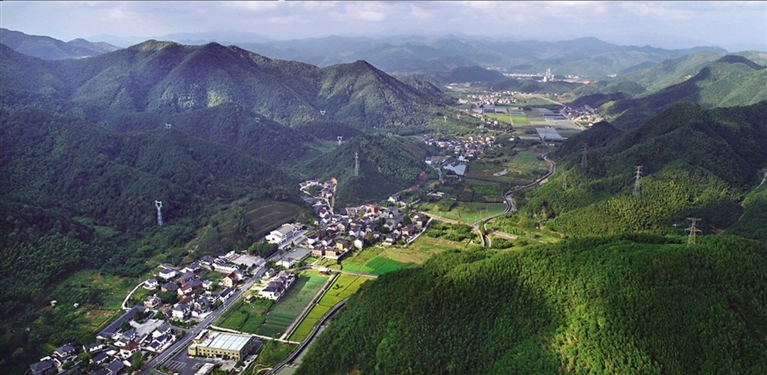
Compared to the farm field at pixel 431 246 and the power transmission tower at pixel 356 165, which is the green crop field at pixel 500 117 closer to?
the power transmission tower at pixel 356 165

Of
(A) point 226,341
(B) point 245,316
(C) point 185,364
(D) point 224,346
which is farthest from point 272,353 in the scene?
(B) point 245,316

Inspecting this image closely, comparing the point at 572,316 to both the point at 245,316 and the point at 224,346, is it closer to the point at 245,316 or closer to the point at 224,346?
the point at 224,346

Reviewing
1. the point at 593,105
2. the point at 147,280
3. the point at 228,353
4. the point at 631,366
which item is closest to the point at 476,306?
the point at 631,366

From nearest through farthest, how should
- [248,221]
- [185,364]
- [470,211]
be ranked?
[185,364]
[248,221]
[470,211]

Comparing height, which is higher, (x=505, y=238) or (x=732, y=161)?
(x=732, y=161)

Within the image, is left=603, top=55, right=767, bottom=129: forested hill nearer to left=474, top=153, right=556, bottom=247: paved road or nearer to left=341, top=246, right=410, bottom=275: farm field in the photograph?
left=474, top=153, right=556, bottom=247: paved road

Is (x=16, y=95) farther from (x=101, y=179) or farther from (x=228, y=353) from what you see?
(x=228, y=353)
